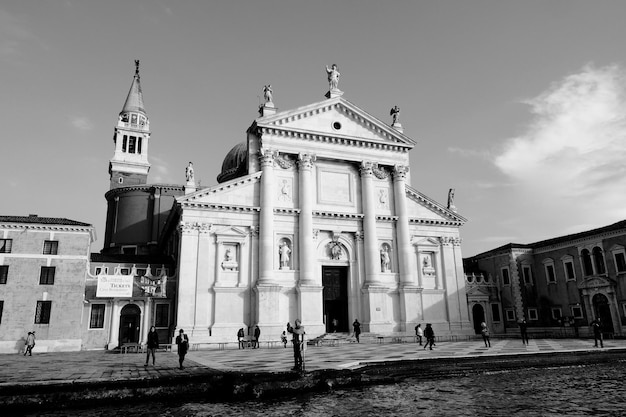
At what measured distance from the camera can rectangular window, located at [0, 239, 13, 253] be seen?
30.9 metres

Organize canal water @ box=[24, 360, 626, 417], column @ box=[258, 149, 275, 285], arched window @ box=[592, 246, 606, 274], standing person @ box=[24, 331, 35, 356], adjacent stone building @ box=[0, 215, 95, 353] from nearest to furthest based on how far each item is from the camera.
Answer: canal water @ box=[24, 360, 626, 417], standing person @ box=[24, 331, 35, 356], adjacent stone building @ box=[0, 215, 95, 353], column @ box=[258, 149, 275, 285], arched window @ box=[592, 246, 606, 274]

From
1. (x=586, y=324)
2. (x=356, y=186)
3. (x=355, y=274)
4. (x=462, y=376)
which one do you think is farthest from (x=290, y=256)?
(x=586, y=324)

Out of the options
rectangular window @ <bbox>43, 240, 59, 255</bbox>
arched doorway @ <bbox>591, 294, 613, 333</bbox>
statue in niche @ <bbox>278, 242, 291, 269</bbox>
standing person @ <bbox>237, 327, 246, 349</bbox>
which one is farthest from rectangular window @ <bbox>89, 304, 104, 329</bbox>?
arched doorway @ <bbox>591, 294, 613, 333</bbox>

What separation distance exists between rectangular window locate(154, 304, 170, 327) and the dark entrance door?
11.9 meters

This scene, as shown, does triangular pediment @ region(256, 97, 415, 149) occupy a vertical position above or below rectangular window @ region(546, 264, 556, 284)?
above

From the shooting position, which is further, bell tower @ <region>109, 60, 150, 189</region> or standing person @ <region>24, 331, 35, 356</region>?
bell tower @ <region>109, 60, 150, 189</region>

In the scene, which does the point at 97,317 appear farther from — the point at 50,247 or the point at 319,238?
the point at 319,238

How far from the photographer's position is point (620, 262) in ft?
117

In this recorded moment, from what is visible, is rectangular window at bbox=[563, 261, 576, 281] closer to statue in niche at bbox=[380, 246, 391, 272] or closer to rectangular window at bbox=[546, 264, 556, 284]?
rectangular window at bbox=[546, 264, 556, 284]

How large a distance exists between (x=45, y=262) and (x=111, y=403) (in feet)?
80.8

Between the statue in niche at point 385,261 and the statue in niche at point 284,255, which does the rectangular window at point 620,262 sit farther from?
the statue in niche at point 284,255

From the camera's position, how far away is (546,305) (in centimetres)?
4175

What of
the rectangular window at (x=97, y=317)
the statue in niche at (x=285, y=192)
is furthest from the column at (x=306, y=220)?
the rectangular window at (x=97, y=317)

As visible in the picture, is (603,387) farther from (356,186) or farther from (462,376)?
(356,186)
